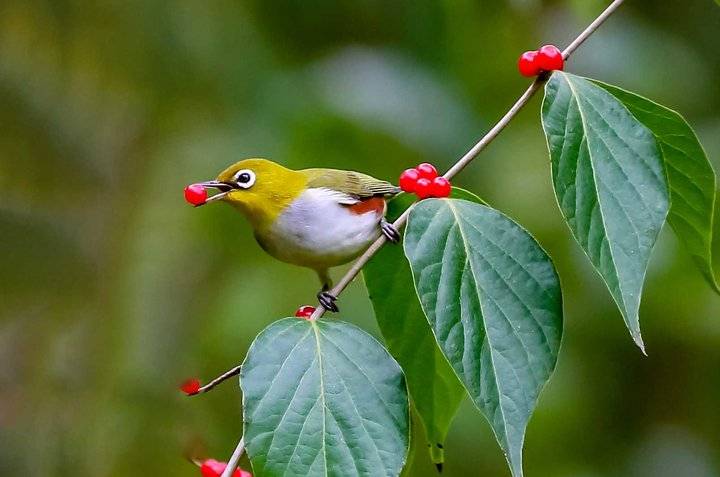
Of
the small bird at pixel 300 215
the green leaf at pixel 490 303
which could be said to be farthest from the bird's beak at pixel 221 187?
the green leaf at pixel 490 303

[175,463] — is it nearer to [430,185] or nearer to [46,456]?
[46,456]

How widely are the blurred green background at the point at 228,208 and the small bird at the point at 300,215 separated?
3.06ft

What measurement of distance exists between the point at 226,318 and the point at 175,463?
36cm

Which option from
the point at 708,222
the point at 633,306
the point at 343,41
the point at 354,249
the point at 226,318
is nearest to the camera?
the point at 633,306

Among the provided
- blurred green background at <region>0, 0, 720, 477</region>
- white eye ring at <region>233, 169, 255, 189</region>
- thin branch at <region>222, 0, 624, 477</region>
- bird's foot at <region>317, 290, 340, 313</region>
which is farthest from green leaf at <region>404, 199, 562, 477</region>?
blurred green background at <region>0, 0, 720, 477</region>

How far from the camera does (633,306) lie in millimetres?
640

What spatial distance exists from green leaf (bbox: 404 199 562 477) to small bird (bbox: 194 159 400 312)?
0.16m

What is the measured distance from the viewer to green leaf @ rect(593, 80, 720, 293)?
757 millimetres

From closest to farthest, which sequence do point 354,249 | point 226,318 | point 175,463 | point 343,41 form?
1. point 354,249
2. point 226,318
3. point 175,463
4. point 343,41

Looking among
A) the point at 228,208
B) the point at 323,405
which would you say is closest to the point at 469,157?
the point at 323,405

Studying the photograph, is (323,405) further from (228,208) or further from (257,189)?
(228,208)

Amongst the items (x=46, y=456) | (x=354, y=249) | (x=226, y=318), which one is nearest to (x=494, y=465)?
(x=226, y=318)

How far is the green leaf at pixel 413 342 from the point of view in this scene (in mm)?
819

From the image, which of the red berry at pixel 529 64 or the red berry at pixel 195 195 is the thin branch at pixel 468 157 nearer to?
the red berry at pixel 529 64
